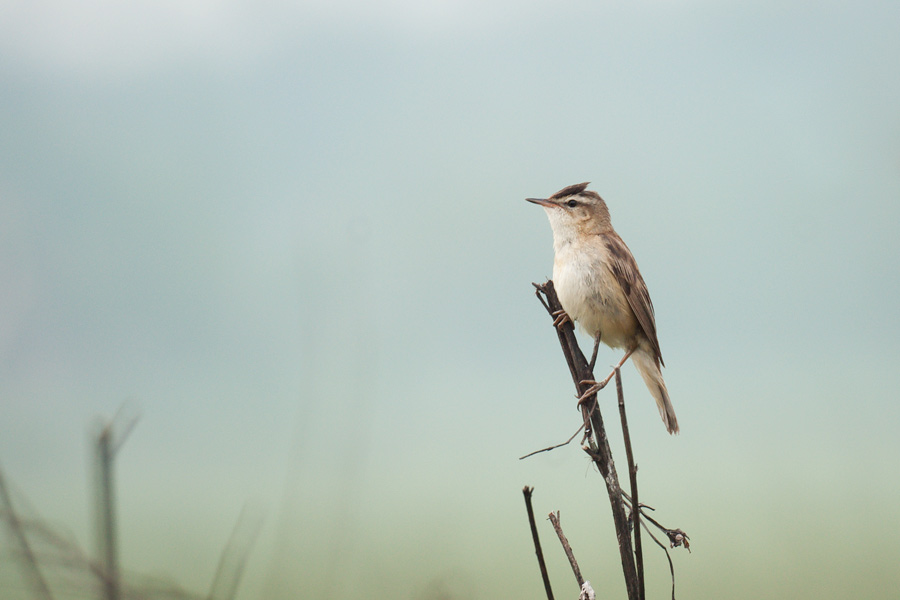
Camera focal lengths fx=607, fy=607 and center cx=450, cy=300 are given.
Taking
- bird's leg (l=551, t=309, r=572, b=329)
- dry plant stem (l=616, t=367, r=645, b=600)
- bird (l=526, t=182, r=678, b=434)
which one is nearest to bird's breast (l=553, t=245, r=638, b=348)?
bird (l=526, t=182, r=678, b=434)

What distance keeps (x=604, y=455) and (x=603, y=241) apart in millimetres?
925

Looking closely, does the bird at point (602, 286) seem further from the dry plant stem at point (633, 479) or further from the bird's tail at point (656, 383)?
the dry plant stem at point (633, 479)

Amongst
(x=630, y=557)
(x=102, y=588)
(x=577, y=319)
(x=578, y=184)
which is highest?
(x=578, y=184)

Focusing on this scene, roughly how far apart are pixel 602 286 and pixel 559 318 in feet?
1.10

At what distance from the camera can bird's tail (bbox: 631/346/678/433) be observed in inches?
75.5

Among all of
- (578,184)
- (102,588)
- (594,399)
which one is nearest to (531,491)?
(594,399)

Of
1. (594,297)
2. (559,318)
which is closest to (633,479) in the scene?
(559,318)

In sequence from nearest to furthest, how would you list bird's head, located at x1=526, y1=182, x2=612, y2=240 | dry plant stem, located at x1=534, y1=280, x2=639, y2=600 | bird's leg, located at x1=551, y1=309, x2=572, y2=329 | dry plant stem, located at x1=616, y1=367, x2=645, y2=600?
1. dry plant stem, located at x1=616, y1=367, x2=645, y2=600
2. dry plant stem, located at x1=534, y1=280, x2=639, y2=600
3. bird's leg, located at x1=551, y1=309, x2=572, y2=329
4. bird's head, located at x1=526, y1=182, x2=612, y2=240

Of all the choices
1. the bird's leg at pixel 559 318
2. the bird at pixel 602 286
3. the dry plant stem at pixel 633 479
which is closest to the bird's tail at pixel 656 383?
the bird at pixel 602 286

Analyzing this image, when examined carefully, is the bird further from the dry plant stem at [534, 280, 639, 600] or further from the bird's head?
the dry plant stem at [534, 280, 639, 600]

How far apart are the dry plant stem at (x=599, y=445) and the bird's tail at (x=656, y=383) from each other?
0.45m

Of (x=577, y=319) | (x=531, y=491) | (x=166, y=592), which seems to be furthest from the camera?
(x=577, y=319)

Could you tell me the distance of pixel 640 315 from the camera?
1.90m

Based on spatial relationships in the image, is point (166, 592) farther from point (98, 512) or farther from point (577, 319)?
point (577, 319)
